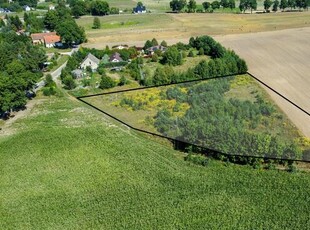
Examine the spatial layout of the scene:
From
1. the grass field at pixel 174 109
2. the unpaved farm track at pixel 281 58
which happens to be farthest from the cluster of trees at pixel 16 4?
the grass field at pixel 174 109

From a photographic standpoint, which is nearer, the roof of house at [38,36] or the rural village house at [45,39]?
the rural village house at [45,39]

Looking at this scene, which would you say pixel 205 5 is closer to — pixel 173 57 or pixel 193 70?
pixel 173 57

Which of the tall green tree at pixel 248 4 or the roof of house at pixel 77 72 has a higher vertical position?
the tall green tree at pixel 248 4

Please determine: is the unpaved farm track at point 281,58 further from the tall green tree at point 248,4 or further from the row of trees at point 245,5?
the tall green tree at point 248,4

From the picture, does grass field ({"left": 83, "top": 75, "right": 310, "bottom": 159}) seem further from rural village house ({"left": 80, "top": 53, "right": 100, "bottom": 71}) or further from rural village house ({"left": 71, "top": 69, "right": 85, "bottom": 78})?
rural village house ({"left": 80, "top": 53, "right": 100, "bottom": 71})

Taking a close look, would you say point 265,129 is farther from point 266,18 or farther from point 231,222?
point 266,18

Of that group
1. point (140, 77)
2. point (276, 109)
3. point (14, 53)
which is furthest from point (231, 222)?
point (14, 53)

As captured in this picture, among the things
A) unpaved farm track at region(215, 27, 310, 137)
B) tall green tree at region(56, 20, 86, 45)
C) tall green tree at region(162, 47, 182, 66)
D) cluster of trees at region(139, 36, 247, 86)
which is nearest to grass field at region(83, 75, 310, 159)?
unpaved farm track at region(215, 27, 310, 137)
